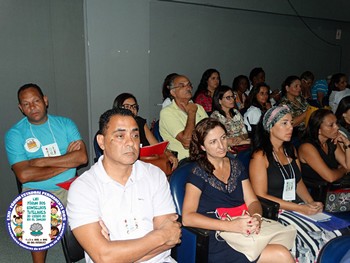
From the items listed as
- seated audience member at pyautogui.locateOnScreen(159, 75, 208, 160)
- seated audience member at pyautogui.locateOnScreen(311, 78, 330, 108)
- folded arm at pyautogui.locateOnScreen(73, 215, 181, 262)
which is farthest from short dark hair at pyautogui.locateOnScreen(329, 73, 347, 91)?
folded arm at pyautogui.locateOnScreen(73, 215, 181, 262)

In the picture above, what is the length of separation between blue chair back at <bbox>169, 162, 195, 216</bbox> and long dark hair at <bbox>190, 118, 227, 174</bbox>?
0.31ft

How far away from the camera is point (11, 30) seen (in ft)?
12.0

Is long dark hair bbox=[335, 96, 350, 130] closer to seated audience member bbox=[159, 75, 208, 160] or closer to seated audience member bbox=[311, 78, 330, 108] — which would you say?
seated audience member bbox=[159, 75, 208, 160]

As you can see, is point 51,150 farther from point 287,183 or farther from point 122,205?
point 287,183

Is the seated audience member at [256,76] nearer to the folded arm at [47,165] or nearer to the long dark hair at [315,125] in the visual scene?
the long dark hair at [315,125]

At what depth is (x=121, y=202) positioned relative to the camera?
1852 mm

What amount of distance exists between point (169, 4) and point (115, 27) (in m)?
1.08

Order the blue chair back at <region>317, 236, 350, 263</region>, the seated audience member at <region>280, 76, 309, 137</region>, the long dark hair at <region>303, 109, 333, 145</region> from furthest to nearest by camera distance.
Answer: the seated audience member at <region>280, 76, 309, 137</region> < the long dark hair at <region>303, 109, 333, 145</region> < the blue chair back at <region>317, 236, 350, 263</region>

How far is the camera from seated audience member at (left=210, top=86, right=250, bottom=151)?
4051mm

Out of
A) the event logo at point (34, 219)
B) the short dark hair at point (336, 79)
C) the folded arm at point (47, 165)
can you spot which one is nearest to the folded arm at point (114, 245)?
the event logo at point (34, 219)

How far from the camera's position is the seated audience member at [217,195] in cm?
215

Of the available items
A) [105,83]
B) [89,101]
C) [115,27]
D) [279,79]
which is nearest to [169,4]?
[115,27]

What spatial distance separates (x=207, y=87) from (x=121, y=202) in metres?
3.77

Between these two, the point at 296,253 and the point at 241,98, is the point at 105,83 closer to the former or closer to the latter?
the point at 241,98
